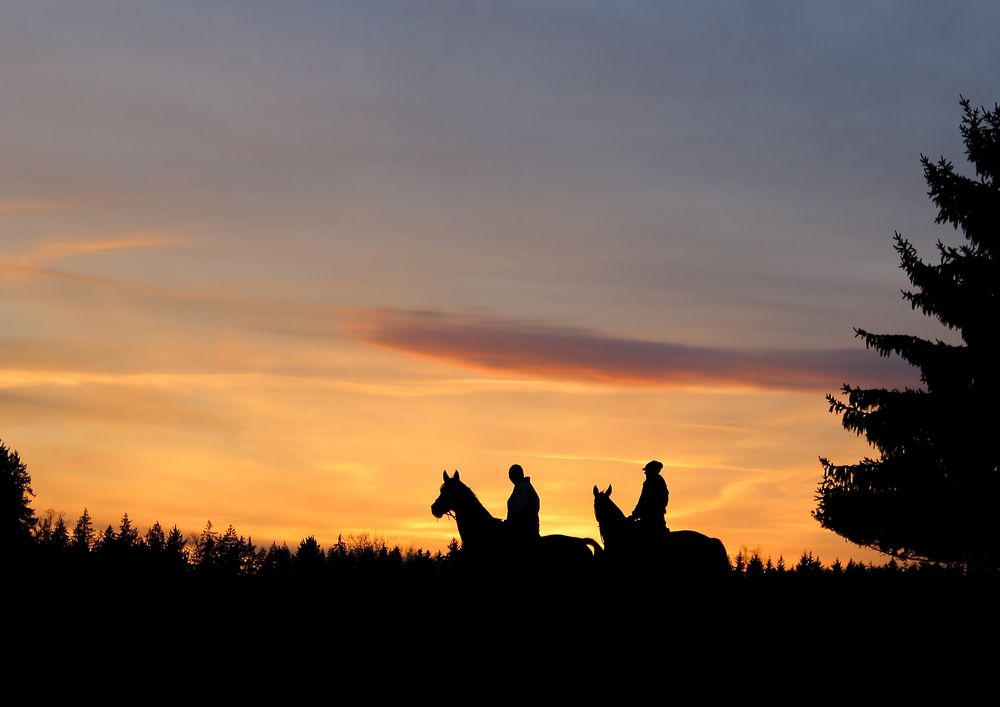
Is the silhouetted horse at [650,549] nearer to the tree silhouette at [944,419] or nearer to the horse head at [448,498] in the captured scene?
the horse head at [448,498]

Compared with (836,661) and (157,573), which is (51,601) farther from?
(836,661)

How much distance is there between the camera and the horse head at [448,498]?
2511 centimetres

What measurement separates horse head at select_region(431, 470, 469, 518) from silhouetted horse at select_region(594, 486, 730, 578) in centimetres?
288

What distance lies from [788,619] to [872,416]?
20.3 metres

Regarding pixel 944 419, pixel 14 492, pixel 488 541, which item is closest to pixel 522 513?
pixel 488 541

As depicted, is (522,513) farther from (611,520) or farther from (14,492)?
(14,492)

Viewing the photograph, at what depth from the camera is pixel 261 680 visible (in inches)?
723

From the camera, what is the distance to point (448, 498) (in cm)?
2514

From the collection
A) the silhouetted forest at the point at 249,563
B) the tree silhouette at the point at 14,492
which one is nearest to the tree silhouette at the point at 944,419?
the silhouetted forest at the point at 249,563

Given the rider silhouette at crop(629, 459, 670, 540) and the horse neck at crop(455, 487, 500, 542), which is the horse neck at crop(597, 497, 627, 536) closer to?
the rider silhouette at crop(629, 459, 670, 540)

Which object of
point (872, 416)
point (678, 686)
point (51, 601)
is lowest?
point (678, 686)

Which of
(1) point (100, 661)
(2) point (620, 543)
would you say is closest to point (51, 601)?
(1) point (100, 661)

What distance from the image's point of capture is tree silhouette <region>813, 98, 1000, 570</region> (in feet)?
129

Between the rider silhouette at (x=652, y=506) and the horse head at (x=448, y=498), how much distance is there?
3.59m
